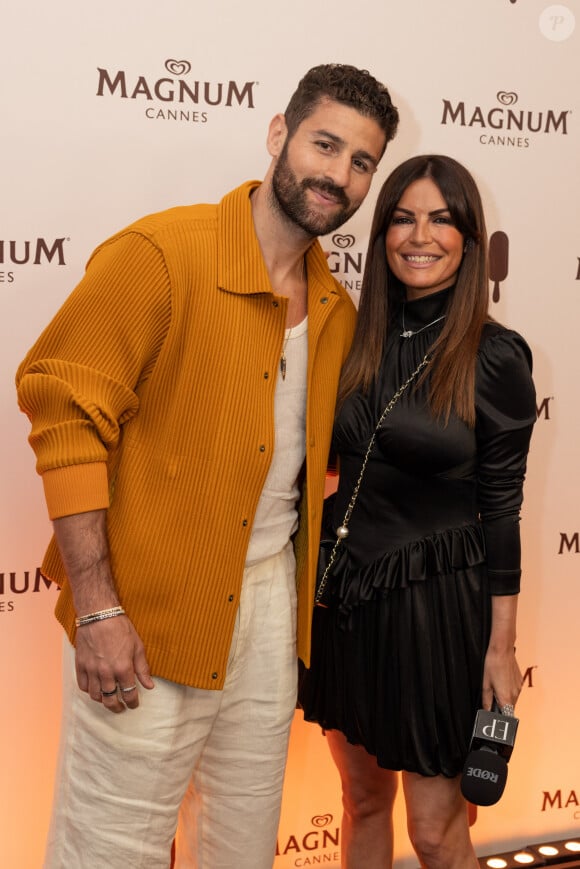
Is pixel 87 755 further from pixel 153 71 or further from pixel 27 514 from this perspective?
pixel 153 71

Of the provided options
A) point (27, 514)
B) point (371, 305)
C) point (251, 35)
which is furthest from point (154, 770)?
point (251, 35)

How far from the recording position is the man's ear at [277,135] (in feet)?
5.95

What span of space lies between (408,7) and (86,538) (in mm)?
1713

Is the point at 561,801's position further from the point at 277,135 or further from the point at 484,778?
the point at 277,135

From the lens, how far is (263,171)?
2311mm

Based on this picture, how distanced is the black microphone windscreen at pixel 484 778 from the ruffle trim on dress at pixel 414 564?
1.20ft

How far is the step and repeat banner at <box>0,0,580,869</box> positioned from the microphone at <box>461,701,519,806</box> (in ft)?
2.98

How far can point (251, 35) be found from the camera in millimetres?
2254

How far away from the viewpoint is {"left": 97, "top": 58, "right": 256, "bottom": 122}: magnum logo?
84.6 inches

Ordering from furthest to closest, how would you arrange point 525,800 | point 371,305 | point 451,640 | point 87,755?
point 525,800 → point 371,305 → point 451,640 → point 87,755

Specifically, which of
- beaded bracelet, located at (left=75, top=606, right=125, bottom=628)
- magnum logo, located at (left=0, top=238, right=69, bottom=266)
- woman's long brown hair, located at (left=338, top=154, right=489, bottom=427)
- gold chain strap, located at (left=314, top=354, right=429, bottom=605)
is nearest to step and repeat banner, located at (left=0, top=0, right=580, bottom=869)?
magnum logo, located at (left=0, top=238, right=69, bottom=266)

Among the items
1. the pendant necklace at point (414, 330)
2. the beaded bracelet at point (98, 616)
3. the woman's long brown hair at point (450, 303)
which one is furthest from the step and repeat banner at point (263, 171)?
the beaded bracelet at point (98, 616)

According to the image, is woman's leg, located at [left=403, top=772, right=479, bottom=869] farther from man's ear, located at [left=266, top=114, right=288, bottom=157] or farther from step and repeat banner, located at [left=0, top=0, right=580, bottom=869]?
man's ear, located at [left=266, top=114, right=288, bottom=157]

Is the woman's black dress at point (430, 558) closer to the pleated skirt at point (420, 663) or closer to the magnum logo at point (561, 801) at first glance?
the pleated skirt at point (420, 663)
